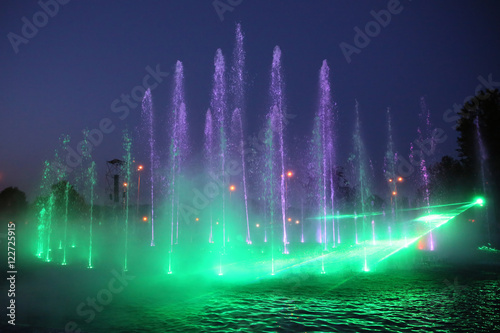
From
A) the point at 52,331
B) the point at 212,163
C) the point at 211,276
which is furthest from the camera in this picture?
the point at 212,163

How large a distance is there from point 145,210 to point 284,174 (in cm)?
5466

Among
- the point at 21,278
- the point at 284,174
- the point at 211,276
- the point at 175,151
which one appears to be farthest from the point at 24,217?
the point at 211,276

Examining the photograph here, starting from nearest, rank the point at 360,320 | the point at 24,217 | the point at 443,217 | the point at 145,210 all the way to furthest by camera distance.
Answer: the point at 360,320, the point at 443,217, the point at 24,217, the point at 145,210

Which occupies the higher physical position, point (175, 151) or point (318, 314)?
point (175, 151)

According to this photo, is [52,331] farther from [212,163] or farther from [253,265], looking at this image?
[212,163]

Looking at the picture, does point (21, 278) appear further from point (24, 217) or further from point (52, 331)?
point (24, 217)

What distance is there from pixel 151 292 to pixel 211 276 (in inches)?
133

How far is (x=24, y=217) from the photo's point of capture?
72125 mm

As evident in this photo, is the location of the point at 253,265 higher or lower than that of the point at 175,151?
lower

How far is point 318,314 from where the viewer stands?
8.25m

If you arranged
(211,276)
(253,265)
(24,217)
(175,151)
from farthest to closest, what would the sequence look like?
(24,217) < (175,151) < (253,265) < (211,276)

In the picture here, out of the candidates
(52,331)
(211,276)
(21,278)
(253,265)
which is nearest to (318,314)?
(52,331)

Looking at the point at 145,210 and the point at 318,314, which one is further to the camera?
the point at 145,210

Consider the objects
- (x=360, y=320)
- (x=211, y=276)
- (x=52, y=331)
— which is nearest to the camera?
(x=52, y=331)
